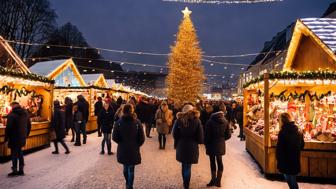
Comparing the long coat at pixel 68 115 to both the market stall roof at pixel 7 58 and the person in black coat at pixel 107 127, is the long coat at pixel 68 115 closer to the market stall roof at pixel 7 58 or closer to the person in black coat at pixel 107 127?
the person in black coat at pixel 107 127

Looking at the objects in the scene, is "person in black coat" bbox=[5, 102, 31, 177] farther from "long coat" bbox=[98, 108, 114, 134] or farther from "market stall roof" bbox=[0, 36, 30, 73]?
"market stall roof" bbox=[0, 36, 30, 73]

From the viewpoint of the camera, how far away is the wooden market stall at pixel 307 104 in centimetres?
863

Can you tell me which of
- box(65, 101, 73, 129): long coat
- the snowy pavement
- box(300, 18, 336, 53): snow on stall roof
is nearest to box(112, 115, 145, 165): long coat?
the snowy pavement

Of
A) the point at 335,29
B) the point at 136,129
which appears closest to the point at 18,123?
the point at 136,129

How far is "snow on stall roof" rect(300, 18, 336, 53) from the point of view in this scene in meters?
10.9

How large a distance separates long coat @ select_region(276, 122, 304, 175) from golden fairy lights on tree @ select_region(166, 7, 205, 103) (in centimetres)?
2195

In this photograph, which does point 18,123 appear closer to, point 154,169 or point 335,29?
point 154,169

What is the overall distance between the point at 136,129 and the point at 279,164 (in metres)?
2.69

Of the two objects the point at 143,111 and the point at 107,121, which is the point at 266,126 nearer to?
the point at 107,121

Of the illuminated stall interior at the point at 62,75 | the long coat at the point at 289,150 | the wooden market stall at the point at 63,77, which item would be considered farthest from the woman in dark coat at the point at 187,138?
the illuminated stall interior at the point at 62,75

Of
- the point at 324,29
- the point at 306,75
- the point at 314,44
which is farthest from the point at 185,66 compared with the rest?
the point at 306,75

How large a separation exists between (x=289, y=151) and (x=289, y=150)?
18 mm

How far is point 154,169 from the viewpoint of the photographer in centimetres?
952

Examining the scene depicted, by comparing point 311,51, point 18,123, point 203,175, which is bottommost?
point 203,175
